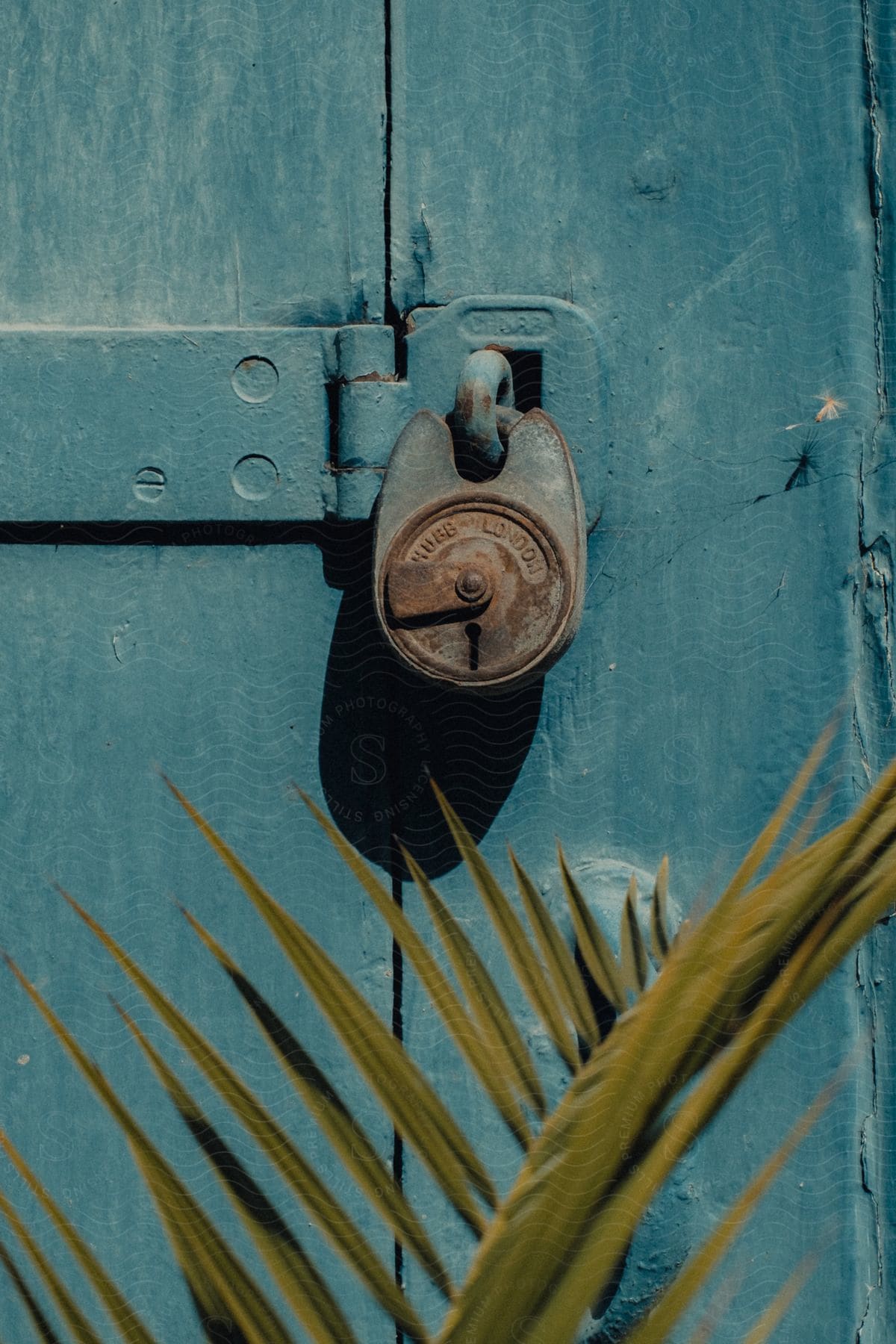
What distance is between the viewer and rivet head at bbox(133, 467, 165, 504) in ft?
2.72

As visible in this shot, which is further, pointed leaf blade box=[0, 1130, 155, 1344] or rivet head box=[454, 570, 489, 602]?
pointed leaf blade box=[0, 1130, 155, 1344]

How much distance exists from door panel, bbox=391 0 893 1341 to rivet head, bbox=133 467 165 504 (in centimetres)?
20

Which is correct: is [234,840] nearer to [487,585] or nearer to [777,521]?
[487,585]

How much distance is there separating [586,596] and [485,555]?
13cm

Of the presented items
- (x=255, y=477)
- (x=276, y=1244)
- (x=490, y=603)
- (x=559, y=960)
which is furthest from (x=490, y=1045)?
(x=255, y=477)

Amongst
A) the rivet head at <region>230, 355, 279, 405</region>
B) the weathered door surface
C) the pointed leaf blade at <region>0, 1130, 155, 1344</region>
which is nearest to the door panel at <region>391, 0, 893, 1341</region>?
the weathered door surface

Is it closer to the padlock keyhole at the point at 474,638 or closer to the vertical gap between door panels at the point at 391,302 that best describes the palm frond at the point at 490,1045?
the vertical gap between door panels at the point at 391,302

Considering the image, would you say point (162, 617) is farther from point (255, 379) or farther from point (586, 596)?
point (586, 596)

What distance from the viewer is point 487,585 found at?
2.40ft

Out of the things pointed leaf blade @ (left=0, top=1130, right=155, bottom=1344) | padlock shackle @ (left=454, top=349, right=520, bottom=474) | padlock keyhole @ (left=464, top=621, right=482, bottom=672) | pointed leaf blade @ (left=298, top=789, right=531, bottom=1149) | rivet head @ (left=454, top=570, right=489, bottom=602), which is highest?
padlock shackle @ (left=454, top=349, right=520, bottom=474)

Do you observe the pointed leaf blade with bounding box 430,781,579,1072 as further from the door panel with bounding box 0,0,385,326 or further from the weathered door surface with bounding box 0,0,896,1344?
the door panel with bounding box 0,0,385,326

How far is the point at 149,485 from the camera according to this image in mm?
831

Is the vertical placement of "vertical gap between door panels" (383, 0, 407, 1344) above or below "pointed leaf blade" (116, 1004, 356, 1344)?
above

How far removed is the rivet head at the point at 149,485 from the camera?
0.83m
